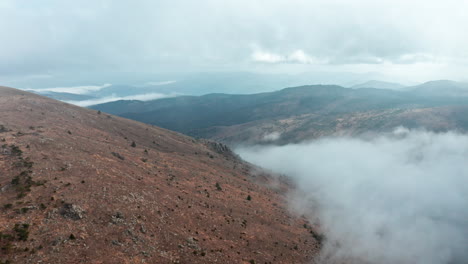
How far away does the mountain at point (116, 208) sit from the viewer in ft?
101

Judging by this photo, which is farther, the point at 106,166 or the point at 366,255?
the point at 366,255

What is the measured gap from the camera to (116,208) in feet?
127

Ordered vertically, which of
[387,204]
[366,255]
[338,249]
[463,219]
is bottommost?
[463,219]

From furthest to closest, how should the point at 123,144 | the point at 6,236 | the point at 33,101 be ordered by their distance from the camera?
the point at 33,101
the point at 123,144
the point at 6,236

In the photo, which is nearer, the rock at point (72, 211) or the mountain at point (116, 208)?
the mountain at point (116, 208)

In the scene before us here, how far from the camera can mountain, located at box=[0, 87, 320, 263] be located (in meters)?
30.6

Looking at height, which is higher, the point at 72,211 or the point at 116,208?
the point at 72,211

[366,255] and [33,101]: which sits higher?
[33,101]

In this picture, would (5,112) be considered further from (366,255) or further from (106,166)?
(366,255)

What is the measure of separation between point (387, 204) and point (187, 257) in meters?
171

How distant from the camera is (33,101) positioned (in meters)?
88.3

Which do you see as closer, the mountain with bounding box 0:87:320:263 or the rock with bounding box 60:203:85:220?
the mountain with bounding box 0:87:320:263

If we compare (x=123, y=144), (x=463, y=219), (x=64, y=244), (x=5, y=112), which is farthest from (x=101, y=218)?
(x=463, y=219)

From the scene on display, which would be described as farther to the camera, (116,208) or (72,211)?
(116,208)
